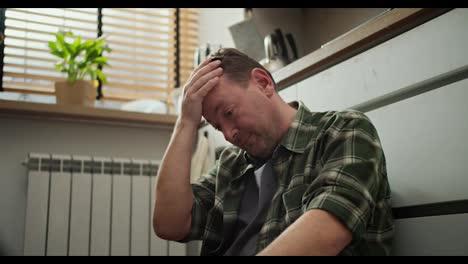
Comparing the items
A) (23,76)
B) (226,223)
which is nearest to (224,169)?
(226,223)

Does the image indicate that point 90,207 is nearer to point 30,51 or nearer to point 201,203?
point 30,51

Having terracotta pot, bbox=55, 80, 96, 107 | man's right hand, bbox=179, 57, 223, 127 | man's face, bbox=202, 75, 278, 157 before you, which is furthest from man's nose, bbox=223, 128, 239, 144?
terracotta pot, bbox=55, 80, 96, 107

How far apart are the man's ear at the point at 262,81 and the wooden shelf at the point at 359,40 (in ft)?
1.16

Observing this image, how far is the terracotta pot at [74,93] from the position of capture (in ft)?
8.19

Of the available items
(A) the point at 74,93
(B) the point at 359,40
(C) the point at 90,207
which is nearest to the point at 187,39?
(A) the point at 74,93

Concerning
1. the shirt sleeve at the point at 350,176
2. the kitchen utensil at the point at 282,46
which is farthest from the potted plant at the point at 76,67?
the shirt sleeve at the point at 350,176

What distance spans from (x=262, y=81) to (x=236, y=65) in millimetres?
74

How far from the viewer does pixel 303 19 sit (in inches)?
112

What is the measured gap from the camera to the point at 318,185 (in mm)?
1016

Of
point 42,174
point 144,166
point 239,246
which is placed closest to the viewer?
point 239,246

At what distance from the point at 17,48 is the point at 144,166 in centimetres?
86

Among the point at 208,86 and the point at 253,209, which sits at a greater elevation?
the point at 208,86

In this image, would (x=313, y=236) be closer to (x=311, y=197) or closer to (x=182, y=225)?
(x=311, y=197)

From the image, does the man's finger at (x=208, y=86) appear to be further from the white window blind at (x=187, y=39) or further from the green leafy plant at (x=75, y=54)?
the white window blind at (x=187, y=39)
